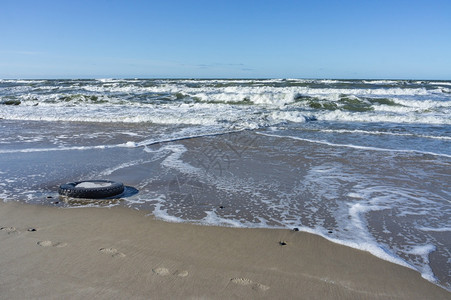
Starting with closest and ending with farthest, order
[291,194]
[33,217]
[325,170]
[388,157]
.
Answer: [33,217]
[291,194]
[325,170]
[388,157]

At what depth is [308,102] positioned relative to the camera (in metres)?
19.5

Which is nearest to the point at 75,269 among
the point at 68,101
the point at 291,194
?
the point at 291,194

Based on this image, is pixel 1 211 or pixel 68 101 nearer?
pixel 1 211

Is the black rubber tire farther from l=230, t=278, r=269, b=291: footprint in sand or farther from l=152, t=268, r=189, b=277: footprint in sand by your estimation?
l=230, t=278, r=269, b=291: footprint in sand

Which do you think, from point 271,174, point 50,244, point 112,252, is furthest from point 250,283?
point 271,174

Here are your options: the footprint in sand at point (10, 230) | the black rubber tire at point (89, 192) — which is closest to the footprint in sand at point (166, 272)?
the footprint in sand at point (10, 230)

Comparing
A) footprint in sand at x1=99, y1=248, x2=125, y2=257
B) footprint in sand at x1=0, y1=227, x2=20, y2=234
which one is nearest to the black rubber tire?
footprint in sand at x1=0, y1=227, x2=20, y2=234

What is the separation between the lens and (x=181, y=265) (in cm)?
294

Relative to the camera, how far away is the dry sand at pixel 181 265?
8.42 feet

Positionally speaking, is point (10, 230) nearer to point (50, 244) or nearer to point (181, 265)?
point (50, 244)

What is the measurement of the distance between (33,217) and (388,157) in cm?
640

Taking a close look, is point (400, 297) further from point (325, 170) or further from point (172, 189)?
point (325, 170)

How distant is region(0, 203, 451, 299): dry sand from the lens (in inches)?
101

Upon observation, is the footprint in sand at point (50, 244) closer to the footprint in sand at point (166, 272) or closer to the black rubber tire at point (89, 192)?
the footprint in sand at point (166, 272)
